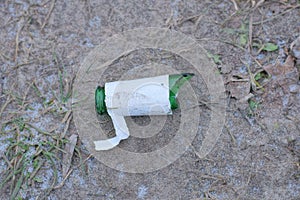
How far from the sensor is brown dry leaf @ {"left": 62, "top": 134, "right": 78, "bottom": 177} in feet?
5.56

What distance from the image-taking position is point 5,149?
68.2 inches

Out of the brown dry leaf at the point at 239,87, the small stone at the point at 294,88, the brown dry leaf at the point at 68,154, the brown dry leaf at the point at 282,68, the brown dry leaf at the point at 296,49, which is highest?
the brown dry leaf at the point at 296,49

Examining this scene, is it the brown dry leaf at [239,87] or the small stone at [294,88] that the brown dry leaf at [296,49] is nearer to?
the small stone at [294,88]

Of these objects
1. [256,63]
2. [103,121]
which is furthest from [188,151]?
[256,63]

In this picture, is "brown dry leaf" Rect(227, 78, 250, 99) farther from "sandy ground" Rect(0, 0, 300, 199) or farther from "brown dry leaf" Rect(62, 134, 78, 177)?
"brown dry leaf" Rect(62, 134, 78, 177)

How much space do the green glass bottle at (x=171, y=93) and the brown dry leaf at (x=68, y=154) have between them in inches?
5.8

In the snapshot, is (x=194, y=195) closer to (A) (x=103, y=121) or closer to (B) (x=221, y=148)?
(B) (x=221, y=148)

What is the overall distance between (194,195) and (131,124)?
37cm

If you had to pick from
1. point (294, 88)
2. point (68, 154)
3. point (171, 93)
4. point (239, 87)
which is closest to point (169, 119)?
point (171, 93)

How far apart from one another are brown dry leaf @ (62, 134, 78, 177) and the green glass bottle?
147 mm

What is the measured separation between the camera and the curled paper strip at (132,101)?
1666 millimetres

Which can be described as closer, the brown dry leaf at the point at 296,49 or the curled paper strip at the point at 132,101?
the curled paper strip at the point at 132,101

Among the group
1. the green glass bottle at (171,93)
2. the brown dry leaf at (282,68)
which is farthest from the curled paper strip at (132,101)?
the brown dry leaf at (282,68)

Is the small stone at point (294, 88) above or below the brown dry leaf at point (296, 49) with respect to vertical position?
below
